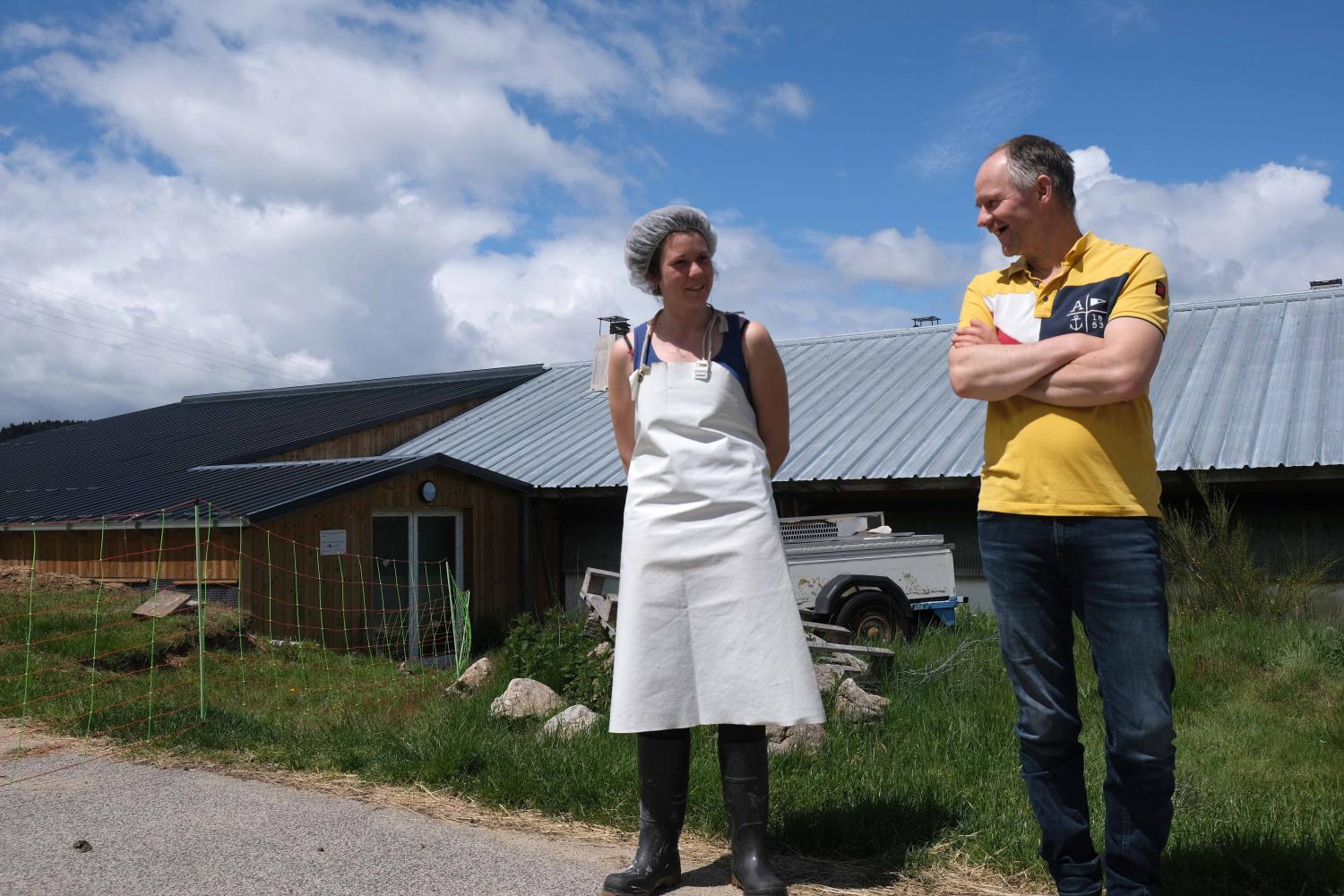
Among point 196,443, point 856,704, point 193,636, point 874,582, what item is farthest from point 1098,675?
point 196,443

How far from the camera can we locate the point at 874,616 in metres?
10.7

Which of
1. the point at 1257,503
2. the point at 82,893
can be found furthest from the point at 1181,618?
the point at 82,893

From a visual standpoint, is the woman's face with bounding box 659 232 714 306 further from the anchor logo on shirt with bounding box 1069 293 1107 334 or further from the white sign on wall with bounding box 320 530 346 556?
the white sign on wall with bounding box 320 530 346 556

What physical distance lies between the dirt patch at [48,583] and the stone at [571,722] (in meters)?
8.29

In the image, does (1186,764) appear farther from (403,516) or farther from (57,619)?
(403,516)

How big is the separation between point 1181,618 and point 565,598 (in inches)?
397

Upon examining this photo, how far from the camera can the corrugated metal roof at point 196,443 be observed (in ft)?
48.7

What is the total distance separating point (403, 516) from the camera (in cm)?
1530

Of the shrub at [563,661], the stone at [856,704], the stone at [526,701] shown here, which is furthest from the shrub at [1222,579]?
the stone at [526,701]

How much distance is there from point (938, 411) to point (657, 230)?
12878 mm

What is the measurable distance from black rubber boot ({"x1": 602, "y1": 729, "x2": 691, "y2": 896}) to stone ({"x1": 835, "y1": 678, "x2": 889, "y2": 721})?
234 centimetres

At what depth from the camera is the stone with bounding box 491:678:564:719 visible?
6143 mm

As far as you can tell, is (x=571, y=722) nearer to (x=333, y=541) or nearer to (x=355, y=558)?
(x=333, y=541)

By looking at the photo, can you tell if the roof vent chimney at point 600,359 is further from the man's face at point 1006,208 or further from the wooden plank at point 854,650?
the wooden plank at point 854,650
